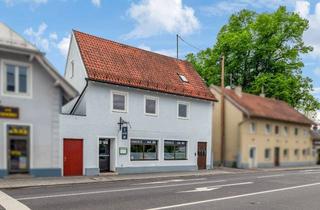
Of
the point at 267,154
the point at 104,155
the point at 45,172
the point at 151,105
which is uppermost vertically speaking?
the point at 151,105

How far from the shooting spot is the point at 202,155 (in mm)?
30484

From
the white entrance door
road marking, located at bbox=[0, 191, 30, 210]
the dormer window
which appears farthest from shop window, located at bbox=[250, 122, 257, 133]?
road marking, located at bbox=[0, 191, 30, 210]

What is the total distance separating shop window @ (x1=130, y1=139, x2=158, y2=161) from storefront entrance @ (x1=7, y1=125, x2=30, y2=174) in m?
7.05

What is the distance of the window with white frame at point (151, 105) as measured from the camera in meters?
26.2

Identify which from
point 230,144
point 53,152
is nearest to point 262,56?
point 230,144

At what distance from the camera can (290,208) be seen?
1162 cm

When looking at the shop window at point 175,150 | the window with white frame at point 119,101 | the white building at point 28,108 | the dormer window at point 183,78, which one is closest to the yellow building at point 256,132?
the shop window at point 175,150

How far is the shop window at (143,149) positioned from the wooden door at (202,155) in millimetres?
4769

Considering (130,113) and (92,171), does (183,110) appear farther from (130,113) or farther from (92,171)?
(92,171)

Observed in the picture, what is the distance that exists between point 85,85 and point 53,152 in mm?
4472

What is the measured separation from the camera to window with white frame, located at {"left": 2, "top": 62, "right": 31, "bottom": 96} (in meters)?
19.2

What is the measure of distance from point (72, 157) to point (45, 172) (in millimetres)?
1833

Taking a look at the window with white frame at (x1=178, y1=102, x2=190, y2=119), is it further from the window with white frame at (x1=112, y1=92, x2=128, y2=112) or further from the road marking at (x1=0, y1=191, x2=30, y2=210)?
the road marking at (x1=0, y1=191, x2=30, y2=210)

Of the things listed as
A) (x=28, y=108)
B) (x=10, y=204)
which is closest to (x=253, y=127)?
(x=28, y=108)
